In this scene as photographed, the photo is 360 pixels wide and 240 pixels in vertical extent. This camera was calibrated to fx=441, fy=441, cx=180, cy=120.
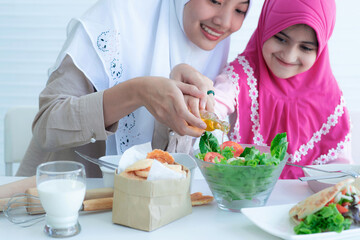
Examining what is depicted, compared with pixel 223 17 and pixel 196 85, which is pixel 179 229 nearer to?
pixel 196 85

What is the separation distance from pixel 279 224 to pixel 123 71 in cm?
88

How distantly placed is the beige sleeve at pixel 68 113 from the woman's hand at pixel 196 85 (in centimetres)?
25

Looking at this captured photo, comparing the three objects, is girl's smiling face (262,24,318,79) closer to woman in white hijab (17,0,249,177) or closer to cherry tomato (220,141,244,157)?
woman in white hijab (17,0,249,177)

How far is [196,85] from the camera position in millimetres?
1311

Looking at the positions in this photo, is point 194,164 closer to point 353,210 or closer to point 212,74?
point 353,210

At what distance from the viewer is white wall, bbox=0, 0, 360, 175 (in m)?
3.10

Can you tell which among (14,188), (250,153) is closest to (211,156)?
(250,153)

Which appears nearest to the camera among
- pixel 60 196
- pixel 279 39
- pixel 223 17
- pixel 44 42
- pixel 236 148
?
pixel 60 196

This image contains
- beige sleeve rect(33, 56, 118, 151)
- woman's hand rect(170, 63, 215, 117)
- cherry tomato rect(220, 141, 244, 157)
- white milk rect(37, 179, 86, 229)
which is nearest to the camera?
white milk rect(37, 179, 86, 229)

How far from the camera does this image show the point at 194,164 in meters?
1.11

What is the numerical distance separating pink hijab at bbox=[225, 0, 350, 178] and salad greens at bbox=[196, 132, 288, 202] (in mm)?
695

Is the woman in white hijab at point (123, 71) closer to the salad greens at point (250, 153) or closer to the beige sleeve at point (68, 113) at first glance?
the beige sleeve at point (68, 113)

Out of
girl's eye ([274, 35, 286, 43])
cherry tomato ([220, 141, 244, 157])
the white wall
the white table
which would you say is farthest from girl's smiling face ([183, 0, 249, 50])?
Answer: the white wall

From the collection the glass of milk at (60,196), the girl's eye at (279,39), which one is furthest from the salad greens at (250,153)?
the girl's eye at (279,39)
